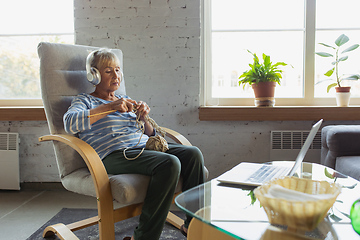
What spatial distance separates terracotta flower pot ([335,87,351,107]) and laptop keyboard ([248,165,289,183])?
1282mm

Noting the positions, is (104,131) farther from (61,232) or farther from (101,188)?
(61,232)

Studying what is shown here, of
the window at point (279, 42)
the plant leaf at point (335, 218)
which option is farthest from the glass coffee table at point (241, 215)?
the window at point (279, 42)

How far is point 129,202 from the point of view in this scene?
3.97 ft

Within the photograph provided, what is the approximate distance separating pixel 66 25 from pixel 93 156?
5.36 feet

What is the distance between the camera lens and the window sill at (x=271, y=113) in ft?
7.21

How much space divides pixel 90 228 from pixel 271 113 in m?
1.47

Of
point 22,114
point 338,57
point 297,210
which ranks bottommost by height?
point 297,210

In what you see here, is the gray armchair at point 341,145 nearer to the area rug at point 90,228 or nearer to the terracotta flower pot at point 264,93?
the terracotta flower pot at point 264,93

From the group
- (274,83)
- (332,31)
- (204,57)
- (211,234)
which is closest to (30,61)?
(204,57)

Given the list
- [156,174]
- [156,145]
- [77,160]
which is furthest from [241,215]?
[77,160]

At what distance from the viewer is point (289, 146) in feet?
7.50

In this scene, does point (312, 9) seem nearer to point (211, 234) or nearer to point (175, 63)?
point (175, 63)

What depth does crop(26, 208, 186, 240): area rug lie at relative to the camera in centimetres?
160

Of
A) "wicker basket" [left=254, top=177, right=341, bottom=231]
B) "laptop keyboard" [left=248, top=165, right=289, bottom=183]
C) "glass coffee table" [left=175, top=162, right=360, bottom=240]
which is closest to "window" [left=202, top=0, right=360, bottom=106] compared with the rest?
"laptop keyboard" [left=248, top=165, right=289, bottom=183]
